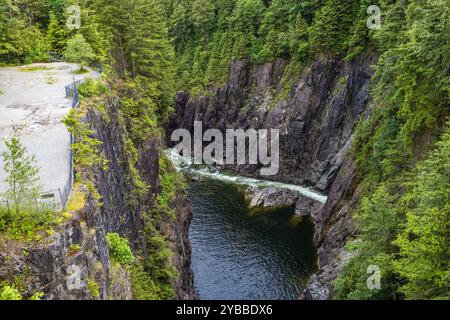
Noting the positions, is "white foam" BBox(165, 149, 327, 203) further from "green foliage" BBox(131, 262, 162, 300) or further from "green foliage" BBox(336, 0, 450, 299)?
"green foliage" BBox(131, 262, 162, 300)

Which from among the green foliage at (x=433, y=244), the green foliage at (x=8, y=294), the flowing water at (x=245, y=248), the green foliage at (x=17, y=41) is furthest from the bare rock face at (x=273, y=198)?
the green foliage at (x=8, y=294)

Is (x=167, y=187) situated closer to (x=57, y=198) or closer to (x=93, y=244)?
(x=93, y=244)

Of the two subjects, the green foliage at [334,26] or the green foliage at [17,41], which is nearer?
the green foliage at [17,41]

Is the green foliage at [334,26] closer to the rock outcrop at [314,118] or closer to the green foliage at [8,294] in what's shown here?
the rock outcrop at [314,118]

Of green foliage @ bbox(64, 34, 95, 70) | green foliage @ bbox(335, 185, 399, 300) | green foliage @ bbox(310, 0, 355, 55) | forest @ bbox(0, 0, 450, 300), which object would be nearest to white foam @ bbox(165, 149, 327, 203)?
forest @ bbox(0, 0, 450, 300)

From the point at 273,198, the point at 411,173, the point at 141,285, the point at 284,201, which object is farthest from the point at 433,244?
the point at 273,198
